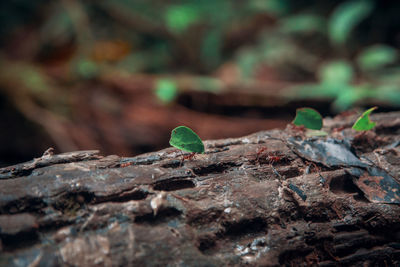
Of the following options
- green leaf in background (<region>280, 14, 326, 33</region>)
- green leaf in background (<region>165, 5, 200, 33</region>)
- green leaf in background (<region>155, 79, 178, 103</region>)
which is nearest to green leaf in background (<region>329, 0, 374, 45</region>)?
green leaf in background (<region>280, 14, 326, 33</region>)

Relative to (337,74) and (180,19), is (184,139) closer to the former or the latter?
(337,74)

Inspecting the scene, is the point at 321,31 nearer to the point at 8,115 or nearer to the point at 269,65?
the point at 269,65

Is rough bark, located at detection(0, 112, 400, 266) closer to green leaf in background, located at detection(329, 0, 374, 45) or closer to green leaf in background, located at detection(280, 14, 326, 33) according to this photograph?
green leaf in background, located at detection(329, 0, 374, 45)

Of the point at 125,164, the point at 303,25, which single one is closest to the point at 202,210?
the point at 125,164

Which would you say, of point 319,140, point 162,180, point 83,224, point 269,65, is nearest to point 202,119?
point 269,65

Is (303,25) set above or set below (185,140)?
above

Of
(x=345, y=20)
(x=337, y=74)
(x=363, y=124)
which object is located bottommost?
(x=363, y=124)

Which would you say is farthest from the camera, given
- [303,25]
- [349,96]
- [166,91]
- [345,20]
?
Result: [303,25]
